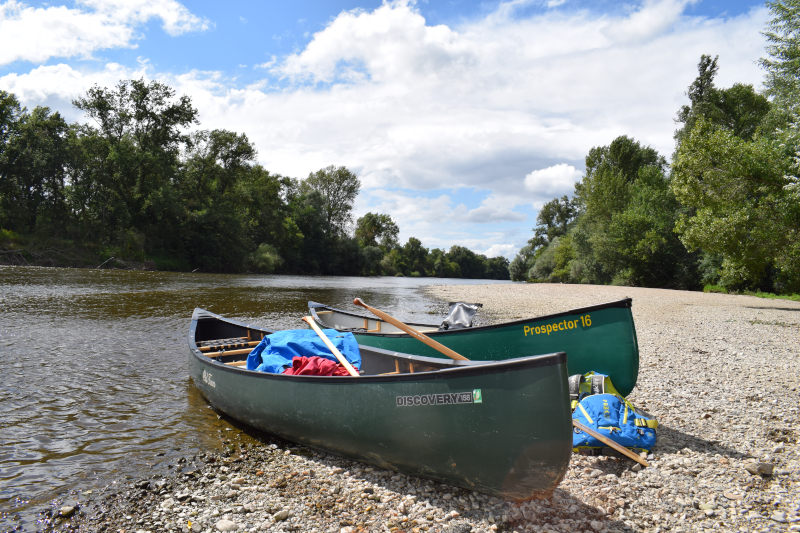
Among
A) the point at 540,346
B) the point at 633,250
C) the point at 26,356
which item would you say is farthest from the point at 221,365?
the point at 633,250

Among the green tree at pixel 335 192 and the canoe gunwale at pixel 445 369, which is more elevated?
the green tree at pixel 335 192

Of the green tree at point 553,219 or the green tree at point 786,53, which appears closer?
the green tree at point 786,53

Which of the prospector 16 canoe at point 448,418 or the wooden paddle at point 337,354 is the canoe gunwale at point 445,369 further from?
the wooden paddle at point 337,354

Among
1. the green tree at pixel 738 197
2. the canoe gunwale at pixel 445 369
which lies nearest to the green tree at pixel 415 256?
the green tree at pixel 738 197

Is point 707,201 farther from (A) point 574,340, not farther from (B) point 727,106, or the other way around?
(B) point 727,106

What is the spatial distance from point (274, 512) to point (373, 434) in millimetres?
1016

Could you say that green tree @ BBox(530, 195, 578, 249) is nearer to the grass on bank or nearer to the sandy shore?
the grass on bank

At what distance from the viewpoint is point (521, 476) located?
335 centimetres

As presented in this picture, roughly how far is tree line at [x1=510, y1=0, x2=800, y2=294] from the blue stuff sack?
52.6 ft

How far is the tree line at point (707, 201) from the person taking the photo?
16.1 m

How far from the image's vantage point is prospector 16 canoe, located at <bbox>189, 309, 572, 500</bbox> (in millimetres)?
3197

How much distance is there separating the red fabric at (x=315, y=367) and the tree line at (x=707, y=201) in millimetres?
17869

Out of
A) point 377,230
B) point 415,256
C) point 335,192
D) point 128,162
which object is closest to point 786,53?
point 128,162

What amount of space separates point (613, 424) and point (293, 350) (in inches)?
147
